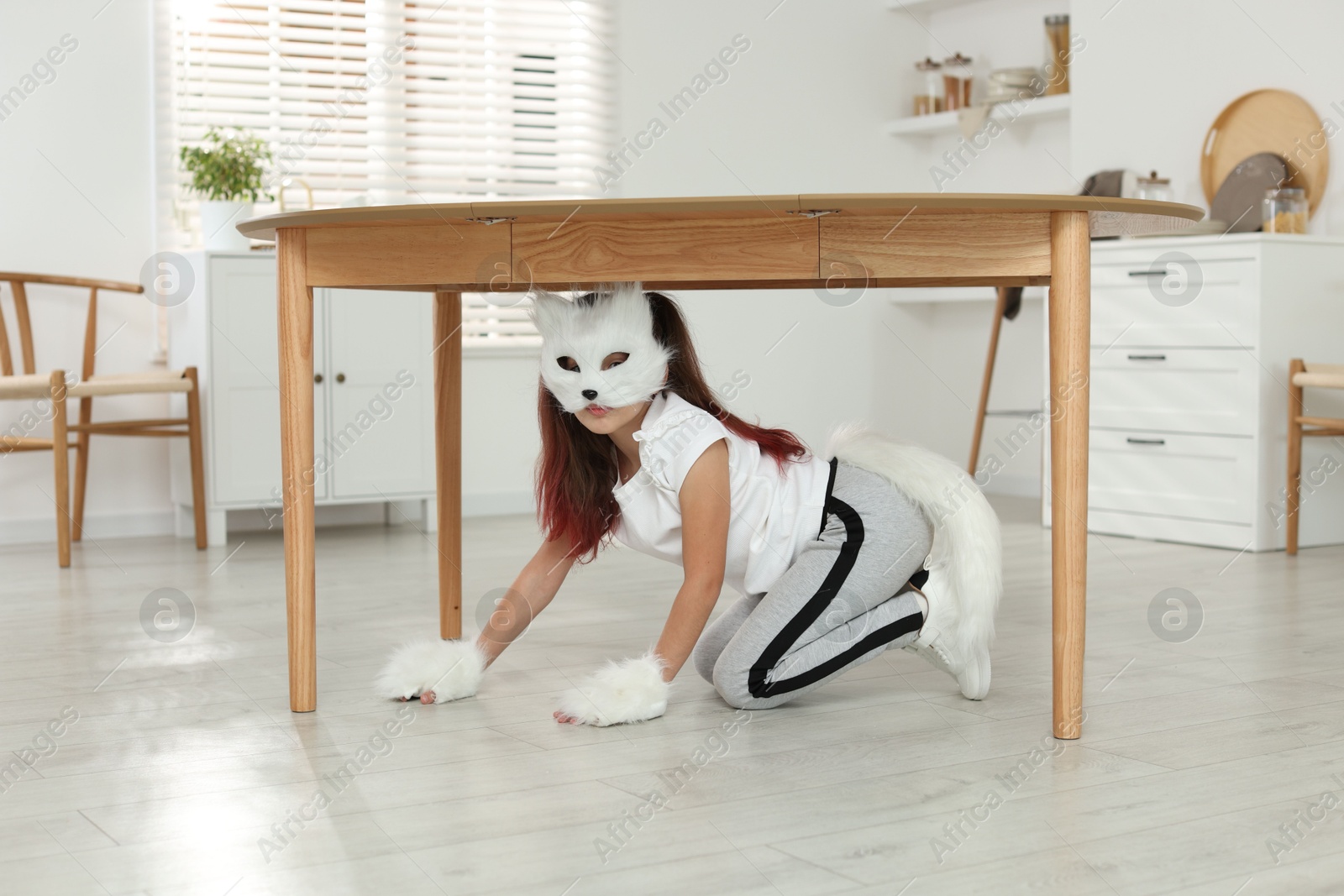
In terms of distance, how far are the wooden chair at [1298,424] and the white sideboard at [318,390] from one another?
2.42 m

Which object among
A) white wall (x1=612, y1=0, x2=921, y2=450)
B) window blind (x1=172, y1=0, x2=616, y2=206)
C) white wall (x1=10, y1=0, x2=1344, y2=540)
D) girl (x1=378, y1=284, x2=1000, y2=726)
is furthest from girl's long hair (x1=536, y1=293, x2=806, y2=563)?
white wall (x1=612, y1=0, x2=921, y2=450)

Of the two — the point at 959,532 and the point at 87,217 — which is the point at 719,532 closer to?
the point at 959,532

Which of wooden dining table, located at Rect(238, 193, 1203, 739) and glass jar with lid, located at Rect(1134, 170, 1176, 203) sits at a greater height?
glass jar with lid, located at Rect(1134, 170, 1176, 203)

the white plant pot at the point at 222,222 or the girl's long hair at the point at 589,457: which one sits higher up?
the white plant pot at the point at 222,222

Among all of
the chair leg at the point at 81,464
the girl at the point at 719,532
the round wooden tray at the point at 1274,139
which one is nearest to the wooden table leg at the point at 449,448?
the girl at the point at 719,532

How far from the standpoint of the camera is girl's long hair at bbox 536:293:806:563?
193 cm

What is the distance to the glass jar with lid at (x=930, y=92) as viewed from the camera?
513 centimetres

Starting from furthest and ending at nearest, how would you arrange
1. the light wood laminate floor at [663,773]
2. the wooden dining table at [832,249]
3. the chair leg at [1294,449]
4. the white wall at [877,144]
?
the white wall at [877,144], the chair leg at [1294,449], the wooden dining table at [832,249], the light wood laminate floor at [663,773]

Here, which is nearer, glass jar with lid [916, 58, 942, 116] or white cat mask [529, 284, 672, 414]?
white cat mask [529, 284, 672, 414]

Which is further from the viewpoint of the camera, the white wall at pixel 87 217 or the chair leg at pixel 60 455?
the white wall at pixel 87 217

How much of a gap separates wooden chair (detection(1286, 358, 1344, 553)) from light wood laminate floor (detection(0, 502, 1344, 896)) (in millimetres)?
945

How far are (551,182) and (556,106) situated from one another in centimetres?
26

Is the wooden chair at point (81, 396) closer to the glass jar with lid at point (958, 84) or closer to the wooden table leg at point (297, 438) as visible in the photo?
the wooden table leg at point (297, 438)

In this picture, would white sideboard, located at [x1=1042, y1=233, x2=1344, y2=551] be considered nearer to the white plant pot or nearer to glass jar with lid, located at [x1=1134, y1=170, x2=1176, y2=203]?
glass jar with lid, located at [x1=1134, y1=170, x2=1176, y2=203]
